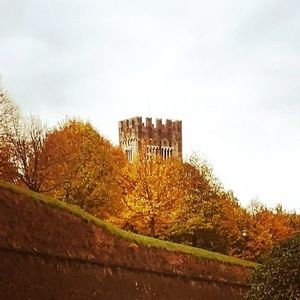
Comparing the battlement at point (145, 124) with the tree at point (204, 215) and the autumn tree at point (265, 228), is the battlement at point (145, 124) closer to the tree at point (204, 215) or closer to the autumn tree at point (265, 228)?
the autumn tree at point (265, 228)

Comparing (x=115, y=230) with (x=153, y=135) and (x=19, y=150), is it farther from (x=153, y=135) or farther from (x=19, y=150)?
(x=153, y=135)

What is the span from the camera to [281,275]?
1928cm

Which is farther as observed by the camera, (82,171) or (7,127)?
(82,171)

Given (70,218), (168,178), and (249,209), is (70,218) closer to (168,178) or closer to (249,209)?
(168,178)

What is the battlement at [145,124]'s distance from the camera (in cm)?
8350

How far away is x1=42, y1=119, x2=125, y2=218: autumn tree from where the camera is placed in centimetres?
3481

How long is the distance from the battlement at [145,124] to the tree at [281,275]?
207 feet

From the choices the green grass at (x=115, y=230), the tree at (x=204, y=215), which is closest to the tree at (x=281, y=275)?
the green grass at (x=115, y=230)

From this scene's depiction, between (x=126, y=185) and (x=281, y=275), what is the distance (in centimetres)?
2356

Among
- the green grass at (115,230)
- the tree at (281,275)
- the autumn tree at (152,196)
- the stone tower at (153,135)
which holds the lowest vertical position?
the tree at (281,275)

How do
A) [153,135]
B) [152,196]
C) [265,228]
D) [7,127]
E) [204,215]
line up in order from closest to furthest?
[7,127] → [152,196] → [204,215] → [265,228] → [153,135]

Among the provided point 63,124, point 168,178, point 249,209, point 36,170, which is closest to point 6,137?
point 36,170

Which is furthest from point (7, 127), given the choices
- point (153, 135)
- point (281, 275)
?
point (153, 135)

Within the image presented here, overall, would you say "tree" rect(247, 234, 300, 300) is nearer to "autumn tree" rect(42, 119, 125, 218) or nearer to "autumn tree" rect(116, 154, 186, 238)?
"autumn tree" rect(42, 119, 125, 218)
